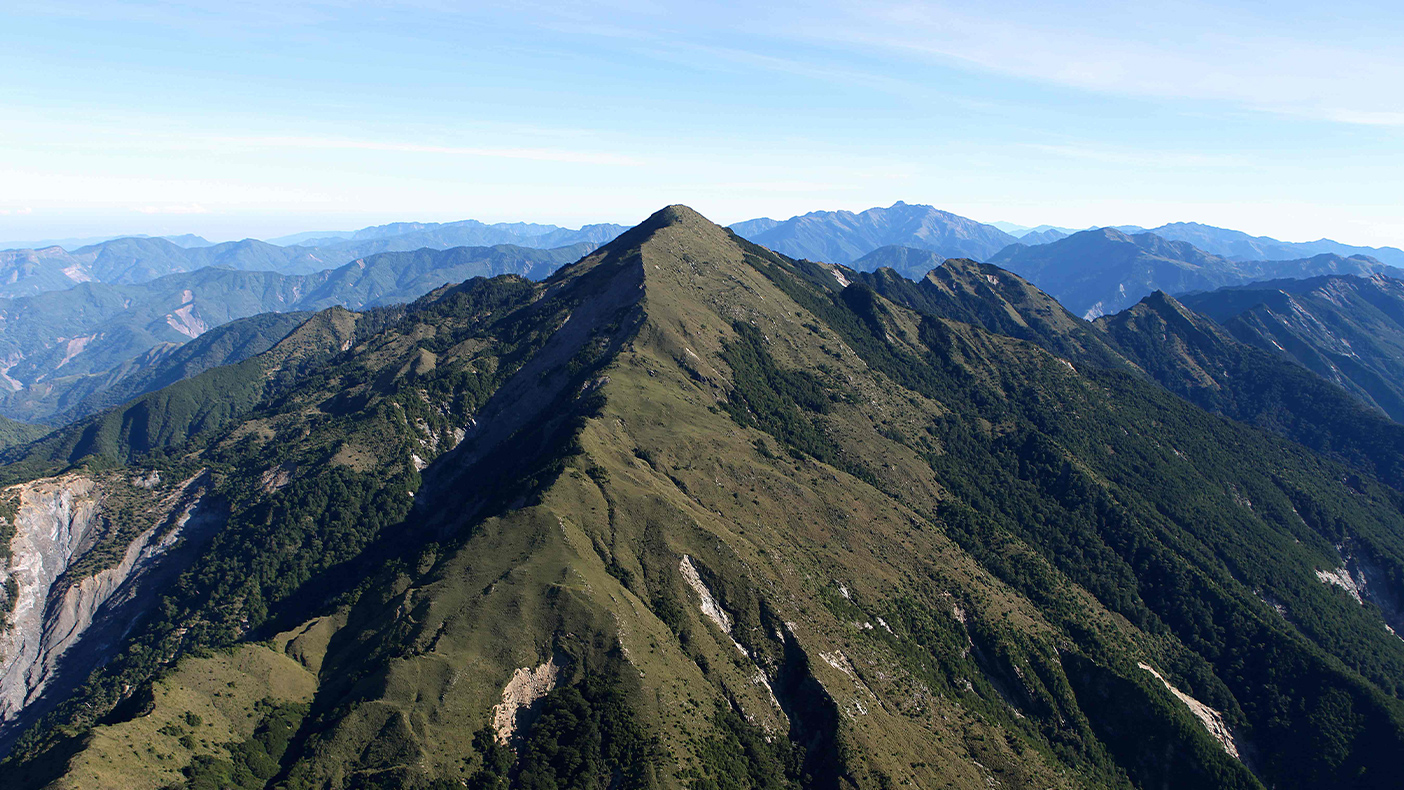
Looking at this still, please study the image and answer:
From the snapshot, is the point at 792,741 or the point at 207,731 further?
the point at 792,741

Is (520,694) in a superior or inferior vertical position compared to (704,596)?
inferior

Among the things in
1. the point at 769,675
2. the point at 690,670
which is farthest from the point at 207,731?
the point at 769,675

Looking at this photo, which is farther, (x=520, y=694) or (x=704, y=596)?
(x=704, y=596)

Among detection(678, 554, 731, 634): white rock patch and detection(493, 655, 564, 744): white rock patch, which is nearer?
detection(493, 655, 564, 744): white rock patch

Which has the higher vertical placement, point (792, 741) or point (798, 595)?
point (798, 595)

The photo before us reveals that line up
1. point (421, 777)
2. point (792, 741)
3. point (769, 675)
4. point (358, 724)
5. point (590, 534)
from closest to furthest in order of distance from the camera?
point (421, 777), point (358, 724), point (792, 741), point (769, 675), point (590, 534)

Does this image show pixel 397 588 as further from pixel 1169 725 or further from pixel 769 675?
pixel 1169 725

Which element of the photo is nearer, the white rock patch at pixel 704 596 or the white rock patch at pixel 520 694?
the white rock patch at pixel 520 694

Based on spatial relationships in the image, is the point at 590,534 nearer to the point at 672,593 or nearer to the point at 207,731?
the point at 672,593

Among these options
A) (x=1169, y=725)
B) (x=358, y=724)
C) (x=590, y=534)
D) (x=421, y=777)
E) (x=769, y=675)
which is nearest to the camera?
(x=421, y=777)

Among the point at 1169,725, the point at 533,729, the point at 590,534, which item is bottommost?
the point at 1169,725
